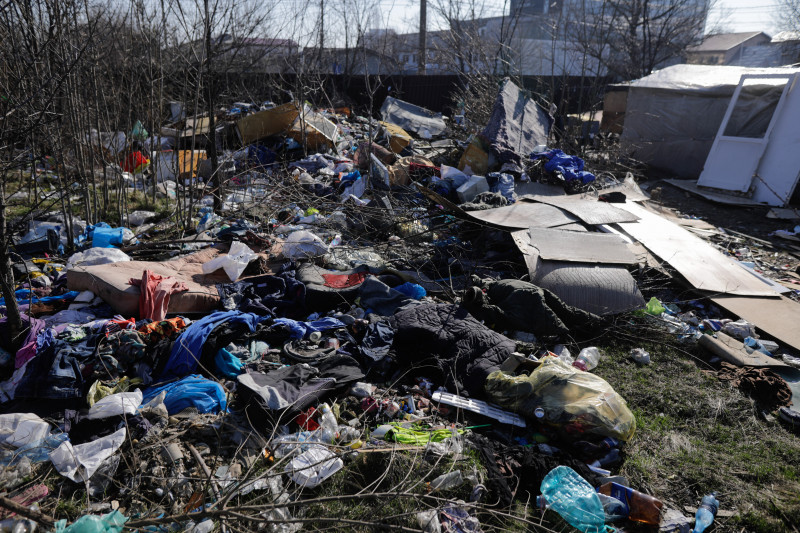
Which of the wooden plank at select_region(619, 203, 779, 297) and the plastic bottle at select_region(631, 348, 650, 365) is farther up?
the wooden plank at select_region(619, 203, 779, 297)

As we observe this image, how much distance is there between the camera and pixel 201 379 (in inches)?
121

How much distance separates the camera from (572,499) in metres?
2.38

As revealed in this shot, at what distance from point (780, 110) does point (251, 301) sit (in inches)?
356

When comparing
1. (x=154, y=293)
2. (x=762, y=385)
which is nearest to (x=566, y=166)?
(x=762, y=385)

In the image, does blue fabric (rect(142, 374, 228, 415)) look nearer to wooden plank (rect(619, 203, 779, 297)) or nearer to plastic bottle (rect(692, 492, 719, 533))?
plastic bottle (rect(692, 492, 719, 533))

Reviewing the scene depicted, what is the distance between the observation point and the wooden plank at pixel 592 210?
17.2 feet

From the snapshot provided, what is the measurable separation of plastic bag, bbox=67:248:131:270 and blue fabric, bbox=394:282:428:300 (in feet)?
8.48

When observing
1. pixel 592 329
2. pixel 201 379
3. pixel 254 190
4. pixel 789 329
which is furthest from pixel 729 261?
pixel 254 190

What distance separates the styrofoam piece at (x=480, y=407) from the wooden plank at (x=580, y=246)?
176cm

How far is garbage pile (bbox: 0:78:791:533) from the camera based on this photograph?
238 centimetres

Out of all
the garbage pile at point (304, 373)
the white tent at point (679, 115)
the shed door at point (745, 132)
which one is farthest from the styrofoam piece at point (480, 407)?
the white tent at point (679, 115)

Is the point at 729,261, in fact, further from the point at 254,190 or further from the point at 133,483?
the point at 254,190

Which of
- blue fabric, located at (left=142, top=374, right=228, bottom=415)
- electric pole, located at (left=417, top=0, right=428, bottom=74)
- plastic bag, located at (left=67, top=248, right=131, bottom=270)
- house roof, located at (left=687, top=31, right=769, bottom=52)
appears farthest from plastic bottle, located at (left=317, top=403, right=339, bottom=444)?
house roof, located at (left=687, top=31, right=769, bottom=52)

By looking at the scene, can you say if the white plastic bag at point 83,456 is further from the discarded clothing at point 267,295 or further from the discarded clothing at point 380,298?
the discarded clothing at point 380,298
